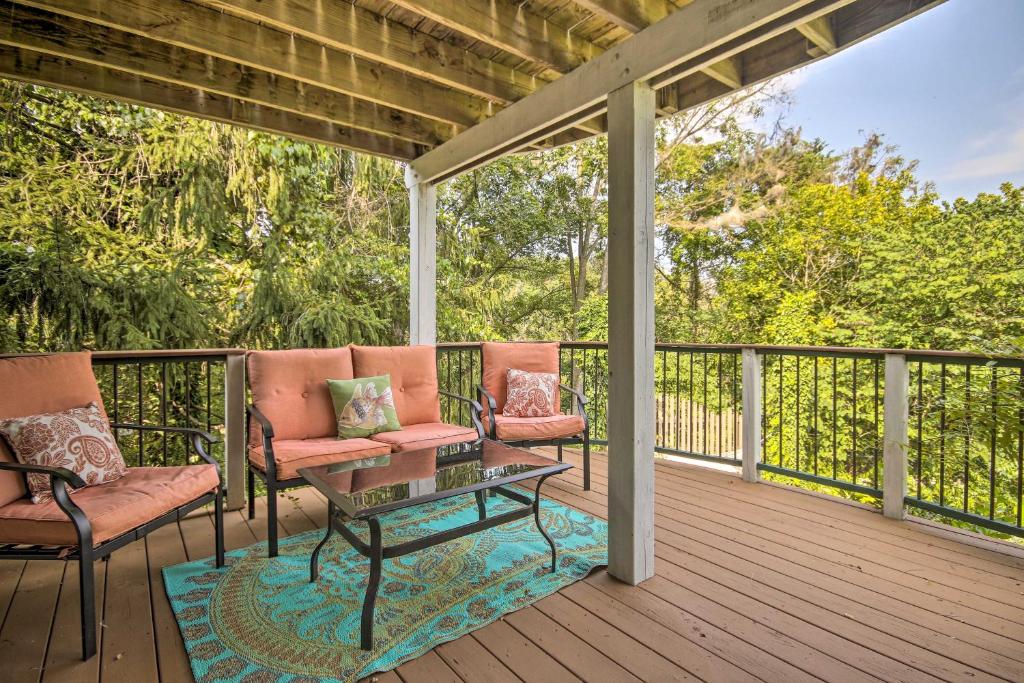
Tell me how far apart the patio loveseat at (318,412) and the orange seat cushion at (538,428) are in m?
0.17

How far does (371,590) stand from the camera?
1734mm

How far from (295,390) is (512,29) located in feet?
7.46

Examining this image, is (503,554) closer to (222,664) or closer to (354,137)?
(222,664)

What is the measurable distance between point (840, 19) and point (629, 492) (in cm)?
218

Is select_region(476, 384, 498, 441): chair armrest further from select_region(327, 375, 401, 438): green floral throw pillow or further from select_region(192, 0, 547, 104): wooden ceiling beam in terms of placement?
select_region(192, 0, 547, 104): wooden ceiling beam

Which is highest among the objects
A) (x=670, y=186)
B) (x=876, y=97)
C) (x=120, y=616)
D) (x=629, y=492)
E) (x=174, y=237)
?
(x=876, y=97)

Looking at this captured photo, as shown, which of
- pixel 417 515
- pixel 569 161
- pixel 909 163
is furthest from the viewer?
pixel 569 161

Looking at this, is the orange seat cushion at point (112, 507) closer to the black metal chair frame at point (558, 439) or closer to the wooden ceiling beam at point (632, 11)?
the black metal chair frame at point (558, 439)

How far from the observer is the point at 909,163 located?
872 centimetres

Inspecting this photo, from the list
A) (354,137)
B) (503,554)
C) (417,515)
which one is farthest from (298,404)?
(354,137)

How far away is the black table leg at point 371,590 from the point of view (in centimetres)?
171

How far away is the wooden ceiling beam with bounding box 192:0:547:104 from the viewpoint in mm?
2166

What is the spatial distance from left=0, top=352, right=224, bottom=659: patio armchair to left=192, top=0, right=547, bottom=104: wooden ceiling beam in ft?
5.86

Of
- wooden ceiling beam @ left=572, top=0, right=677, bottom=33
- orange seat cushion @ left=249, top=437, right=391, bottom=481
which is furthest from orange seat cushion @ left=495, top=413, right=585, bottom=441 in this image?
wooden ceiling beam @ left=572, top=0, right=677, bottom=33
